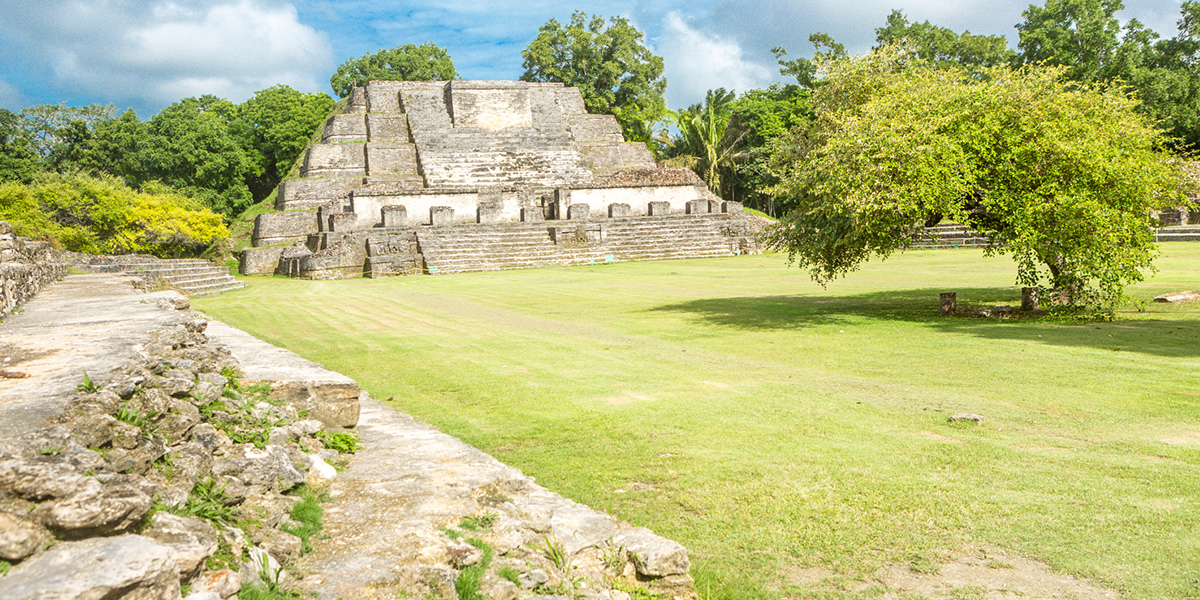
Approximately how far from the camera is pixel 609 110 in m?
48.6

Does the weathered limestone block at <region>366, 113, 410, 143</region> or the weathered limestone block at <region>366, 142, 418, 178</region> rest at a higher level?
the weathered limestone block at <region>366, 113, 410, 143</region>

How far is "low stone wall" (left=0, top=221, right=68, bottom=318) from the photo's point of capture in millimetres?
7270

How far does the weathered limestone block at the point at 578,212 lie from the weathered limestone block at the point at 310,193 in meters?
8.43

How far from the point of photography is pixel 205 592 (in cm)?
214

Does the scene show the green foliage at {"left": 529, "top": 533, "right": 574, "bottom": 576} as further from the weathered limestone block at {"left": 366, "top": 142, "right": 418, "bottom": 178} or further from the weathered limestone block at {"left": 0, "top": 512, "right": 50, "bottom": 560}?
the weathered limestone block at {"left": 366, "top": 142, "right": 418, "bottom": 178}

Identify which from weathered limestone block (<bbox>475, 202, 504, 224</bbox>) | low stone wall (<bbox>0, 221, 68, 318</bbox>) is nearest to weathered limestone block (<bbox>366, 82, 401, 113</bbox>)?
weathered limestone block (<bbox>475, 202, 504, 224</bbox>)

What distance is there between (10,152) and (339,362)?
43.8m

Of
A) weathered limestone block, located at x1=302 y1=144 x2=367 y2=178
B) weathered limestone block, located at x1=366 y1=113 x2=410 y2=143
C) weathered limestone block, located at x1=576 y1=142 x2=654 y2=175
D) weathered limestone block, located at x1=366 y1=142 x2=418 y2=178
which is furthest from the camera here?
weathered limestone block, located at x1=576 y1=142 x2=654 y2=175

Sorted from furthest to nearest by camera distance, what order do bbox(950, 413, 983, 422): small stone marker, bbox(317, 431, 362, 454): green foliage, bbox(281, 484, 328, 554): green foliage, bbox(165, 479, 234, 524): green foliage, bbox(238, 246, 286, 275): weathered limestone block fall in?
1. bbox(238, 246, 286, 275): weathered limestone block
2. bbox(950, 413, 983, 422): small stone marker
3. bbox(317, 431, 362, 454): green foliage
4. bbox(281, 484, 328, 554): green foliage
5. bbox(165, 479, 234, 524): green foliage

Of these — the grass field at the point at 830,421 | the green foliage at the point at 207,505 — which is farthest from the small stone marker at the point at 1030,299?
the green foliage at the point at 207,505

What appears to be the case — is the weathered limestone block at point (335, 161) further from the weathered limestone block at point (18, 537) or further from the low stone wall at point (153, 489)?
the weathered limestone block at point (18, 537)

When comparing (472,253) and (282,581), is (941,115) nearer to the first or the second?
(282,581)

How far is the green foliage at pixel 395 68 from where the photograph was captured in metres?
52.3

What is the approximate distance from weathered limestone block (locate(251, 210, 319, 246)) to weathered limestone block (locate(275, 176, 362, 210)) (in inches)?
51.4
